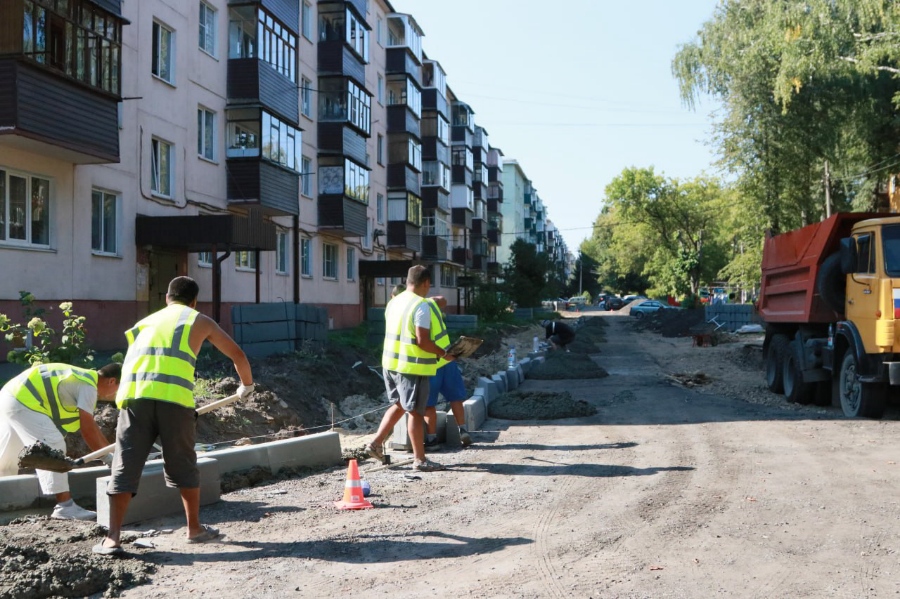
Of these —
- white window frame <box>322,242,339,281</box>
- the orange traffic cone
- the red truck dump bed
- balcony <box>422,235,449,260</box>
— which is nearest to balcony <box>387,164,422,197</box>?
balcony <box>422,235,449,260</box>

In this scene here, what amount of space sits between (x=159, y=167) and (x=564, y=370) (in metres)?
10.9

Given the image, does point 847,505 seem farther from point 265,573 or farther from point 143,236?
point 143,236

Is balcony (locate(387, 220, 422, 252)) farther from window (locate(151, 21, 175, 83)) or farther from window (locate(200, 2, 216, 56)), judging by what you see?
window (locate(151, 21, 175, 83))

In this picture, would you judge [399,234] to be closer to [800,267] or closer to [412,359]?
[800,267]

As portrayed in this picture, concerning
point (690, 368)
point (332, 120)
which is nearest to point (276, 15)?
point (332, 120)

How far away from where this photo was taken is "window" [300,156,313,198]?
31.8 meters

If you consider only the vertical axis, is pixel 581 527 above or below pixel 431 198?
below

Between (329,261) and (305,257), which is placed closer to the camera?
(305,257)

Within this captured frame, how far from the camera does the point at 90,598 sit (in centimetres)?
494

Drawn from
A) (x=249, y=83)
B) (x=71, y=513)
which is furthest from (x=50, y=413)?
(x=249, y=83)

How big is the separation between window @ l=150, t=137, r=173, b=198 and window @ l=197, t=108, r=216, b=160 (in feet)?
5.52

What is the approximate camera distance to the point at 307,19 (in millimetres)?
32406

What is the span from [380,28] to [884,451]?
125ft

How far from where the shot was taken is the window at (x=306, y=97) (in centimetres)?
3192
